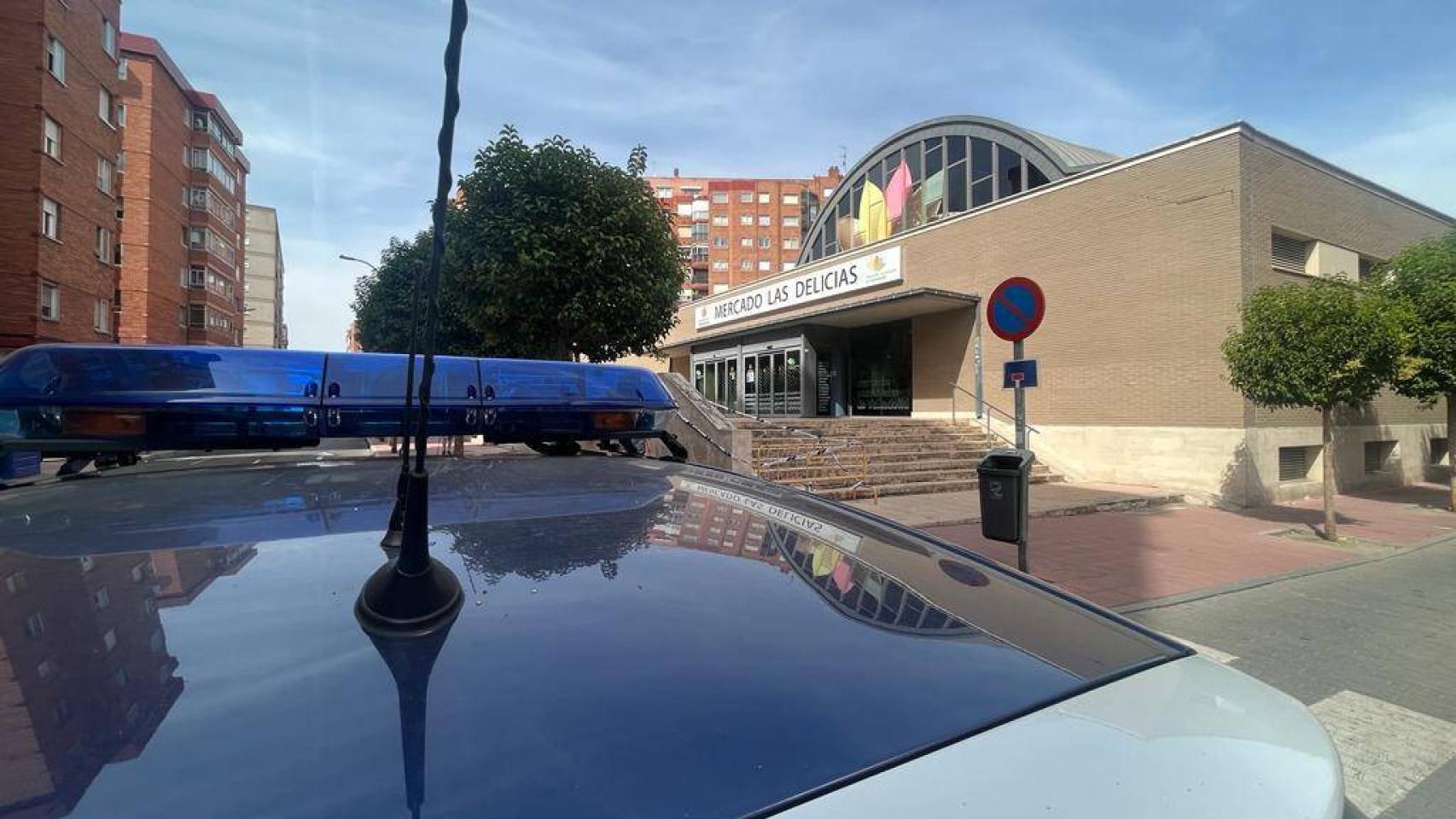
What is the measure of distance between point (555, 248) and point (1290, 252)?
14.9m

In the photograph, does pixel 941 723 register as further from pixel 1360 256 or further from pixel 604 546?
pixel 1360 256

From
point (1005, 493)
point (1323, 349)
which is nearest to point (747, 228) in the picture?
point (1323, 349)

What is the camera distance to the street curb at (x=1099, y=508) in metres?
9.84

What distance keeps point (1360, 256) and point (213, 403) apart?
69.6 ft

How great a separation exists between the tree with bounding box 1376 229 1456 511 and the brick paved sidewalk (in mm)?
2218

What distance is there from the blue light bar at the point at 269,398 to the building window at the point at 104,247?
34.0 m

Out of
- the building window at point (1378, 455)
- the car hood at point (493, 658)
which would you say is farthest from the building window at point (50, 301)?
the building window at point (1378, 455)

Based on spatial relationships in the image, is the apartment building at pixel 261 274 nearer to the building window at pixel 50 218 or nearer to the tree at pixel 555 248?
the building window at pixel 50 218

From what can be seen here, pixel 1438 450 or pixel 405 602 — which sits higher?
pixel 405 602

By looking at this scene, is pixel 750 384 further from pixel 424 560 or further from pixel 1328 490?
pixel 424 560

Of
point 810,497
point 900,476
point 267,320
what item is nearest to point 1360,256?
point 900,476

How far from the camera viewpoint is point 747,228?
75.9 metres

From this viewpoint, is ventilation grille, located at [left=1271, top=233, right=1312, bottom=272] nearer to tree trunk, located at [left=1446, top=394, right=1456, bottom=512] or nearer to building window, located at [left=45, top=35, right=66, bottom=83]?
tree trunk, located at [left=1446, top=394, right=1456, bottom=512]

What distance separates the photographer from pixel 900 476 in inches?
512
